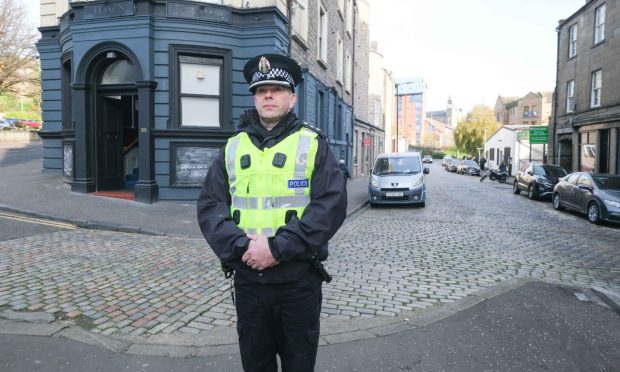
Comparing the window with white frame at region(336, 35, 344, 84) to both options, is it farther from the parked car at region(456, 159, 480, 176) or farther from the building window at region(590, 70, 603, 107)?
the parked car at region(456, 159, 480, 176)

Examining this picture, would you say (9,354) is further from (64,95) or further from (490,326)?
(64,95)

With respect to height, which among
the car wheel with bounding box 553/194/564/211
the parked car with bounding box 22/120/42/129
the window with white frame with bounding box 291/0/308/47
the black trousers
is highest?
the window with white frame with bounding box 291/0/308/47

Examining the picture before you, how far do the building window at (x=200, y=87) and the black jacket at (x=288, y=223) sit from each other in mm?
10111

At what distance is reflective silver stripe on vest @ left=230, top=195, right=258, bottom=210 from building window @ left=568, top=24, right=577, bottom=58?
95.7 feet

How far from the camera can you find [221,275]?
5.97 m

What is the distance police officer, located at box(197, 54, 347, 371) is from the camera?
233 centimetres

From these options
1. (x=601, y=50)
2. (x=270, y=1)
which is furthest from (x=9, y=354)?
(x=601, y=50)

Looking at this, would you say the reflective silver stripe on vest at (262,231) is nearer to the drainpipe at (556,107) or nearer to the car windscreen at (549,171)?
the car windscreen at (549,171)

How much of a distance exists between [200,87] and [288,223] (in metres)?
10.8

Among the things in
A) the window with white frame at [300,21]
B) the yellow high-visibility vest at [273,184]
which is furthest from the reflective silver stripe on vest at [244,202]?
the window with white frame at [300,21]

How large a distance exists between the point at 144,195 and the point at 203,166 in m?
1.66

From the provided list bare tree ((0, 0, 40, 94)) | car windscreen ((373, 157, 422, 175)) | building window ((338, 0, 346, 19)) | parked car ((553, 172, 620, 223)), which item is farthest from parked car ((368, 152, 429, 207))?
bare tree ((0, 0, 40, 94))

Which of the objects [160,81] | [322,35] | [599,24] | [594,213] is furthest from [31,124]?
[594,213]

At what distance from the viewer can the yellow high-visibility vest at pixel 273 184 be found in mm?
2412
